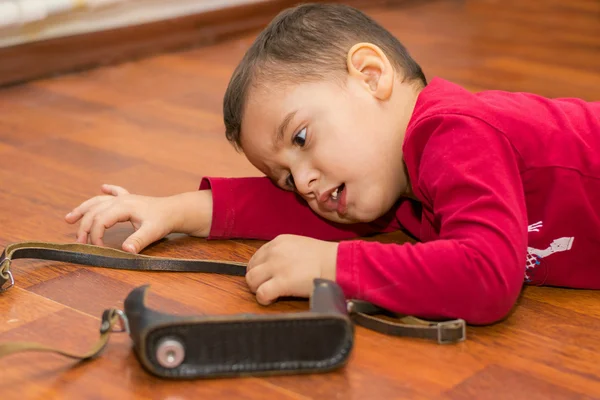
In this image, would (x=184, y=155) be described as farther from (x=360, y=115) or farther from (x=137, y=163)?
(x=360, y=115)

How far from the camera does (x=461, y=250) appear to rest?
0.97 metres

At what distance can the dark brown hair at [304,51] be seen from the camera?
3.77ft

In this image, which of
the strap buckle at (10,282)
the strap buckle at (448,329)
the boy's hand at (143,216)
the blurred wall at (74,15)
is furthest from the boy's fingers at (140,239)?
the blurred wall at (74,15)

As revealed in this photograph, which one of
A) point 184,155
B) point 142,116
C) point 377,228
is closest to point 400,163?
point 377,228

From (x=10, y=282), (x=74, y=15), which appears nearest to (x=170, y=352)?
(x=10, y=282)

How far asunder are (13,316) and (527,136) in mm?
641

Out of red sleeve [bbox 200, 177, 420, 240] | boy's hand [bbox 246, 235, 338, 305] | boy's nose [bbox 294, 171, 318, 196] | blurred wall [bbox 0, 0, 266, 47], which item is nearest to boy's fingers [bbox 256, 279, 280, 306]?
boy's hand [bbox 246, 235, 338, 305]

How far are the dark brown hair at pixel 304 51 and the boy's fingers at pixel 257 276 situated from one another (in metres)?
0.21

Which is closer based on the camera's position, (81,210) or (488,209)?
(488,209)

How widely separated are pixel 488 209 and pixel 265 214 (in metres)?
0.40

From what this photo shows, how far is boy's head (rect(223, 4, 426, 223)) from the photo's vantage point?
1.12 metres

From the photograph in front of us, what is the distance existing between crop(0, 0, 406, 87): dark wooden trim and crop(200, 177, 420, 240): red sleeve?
1.04 metres

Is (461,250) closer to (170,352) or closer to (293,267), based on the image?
(293,267)

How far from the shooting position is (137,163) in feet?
5.31
